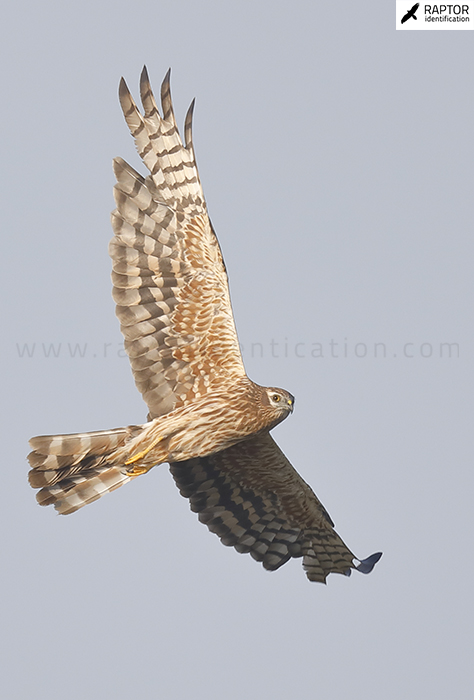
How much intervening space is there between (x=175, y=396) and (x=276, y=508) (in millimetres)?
2253

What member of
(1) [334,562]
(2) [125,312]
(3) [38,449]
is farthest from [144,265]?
(1) [334,562]

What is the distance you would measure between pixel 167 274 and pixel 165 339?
2.29 feet

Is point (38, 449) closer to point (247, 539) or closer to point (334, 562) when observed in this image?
point (247, 539)

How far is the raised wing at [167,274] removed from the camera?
11.2 meters

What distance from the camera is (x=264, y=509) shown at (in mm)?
12672

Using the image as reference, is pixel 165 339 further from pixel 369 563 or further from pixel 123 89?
pixel 369 563

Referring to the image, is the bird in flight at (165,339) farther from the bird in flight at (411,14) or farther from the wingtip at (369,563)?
the bird in flight at (411,14)

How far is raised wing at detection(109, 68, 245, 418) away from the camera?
11.2m

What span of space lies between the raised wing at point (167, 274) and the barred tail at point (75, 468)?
0.68 m

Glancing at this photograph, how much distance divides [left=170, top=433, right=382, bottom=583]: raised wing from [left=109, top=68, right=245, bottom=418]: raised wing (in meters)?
1.16

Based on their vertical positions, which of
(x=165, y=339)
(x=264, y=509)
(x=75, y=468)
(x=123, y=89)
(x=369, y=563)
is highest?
(x=123, y=89)

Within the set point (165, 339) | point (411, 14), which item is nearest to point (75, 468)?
point (165, 339)

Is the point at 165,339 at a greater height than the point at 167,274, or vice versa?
the point at 167,274

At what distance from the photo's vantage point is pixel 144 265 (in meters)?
11.2
